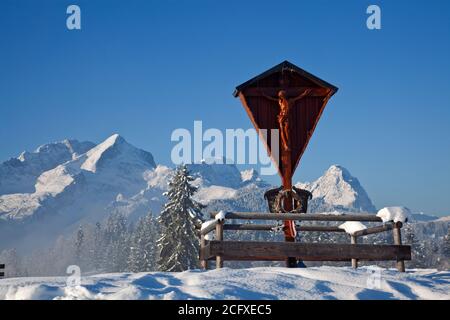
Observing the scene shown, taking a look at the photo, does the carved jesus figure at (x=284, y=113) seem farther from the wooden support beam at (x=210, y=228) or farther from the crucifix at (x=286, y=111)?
the wooden support beam at (x=210, y=228)

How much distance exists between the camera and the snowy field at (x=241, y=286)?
742 centimetres

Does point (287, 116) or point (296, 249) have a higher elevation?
point (287, 116)

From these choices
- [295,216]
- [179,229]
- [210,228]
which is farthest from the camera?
[179,229]

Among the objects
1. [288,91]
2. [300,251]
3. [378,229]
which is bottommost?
[300,251]

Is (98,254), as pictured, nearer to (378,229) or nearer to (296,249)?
(378,229)

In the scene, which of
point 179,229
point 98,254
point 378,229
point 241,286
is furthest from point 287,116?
point 98,254

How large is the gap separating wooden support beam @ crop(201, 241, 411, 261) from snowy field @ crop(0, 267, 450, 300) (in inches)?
31.4

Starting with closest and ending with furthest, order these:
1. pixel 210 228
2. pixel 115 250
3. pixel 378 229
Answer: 1. pixel 210 228
2. pixel 378 229
3. pixel 115 250

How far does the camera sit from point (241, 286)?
322 inches

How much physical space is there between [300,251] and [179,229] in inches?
1220

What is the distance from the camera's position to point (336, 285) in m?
8.75

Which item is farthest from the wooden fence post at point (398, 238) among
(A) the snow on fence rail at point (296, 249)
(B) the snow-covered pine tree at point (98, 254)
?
(B) the snow-covered pine tree at point (98, 254)
